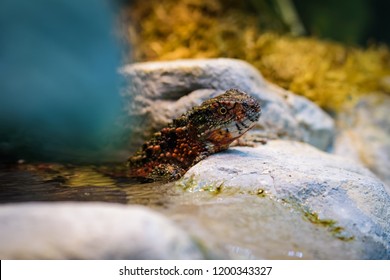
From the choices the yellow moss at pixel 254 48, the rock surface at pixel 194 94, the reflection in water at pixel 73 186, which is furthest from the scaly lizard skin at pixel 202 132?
the yellow moss at pixel 254 48

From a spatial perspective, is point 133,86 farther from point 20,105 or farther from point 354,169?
point 354,169

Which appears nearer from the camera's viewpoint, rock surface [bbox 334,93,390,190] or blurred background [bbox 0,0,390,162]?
blurred background [bbox 0,0,390,162]

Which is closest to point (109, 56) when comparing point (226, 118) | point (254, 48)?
point (254, 48)

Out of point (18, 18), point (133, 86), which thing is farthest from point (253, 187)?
point (18, 18)

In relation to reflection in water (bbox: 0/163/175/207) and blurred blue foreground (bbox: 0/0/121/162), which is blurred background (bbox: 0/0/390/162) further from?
reflection in water (bbox: 0/163/175/207)

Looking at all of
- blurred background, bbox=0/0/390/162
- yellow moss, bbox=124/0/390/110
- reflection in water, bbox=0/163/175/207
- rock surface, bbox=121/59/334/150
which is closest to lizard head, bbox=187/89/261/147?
reflection in water, bbox=0/163/175/207
